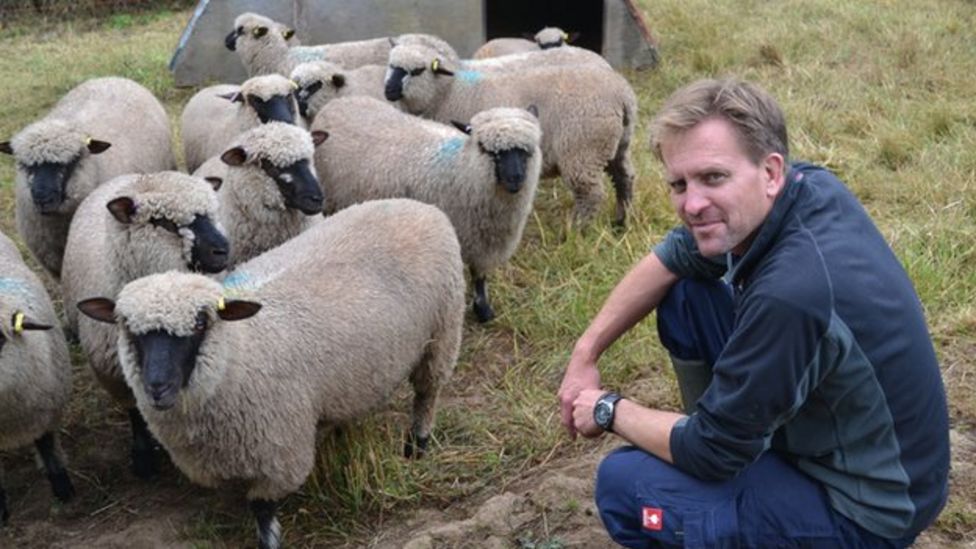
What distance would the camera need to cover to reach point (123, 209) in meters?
3.79

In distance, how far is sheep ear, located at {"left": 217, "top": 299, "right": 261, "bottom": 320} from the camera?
303 centimetres

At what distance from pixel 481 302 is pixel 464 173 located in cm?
66

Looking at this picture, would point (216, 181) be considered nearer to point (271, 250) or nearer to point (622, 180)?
point (271, 250)

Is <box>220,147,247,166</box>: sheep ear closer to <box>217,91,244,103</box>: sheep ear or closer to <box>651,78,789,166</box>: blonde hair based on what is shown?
<box>217,91,244,103</box>: sheep ear

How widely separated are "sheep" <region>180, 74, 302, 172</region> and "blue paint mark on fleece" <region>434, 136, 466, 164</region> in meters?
0.96

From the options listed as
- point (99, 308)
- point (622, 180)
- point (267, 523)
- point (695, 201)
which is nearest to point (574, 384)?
point (695, 201)

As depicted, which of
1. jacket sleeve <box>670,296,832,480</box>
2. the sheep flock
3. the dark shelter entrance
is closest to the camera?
jacket sleeve <box>670,296,832,480</box>

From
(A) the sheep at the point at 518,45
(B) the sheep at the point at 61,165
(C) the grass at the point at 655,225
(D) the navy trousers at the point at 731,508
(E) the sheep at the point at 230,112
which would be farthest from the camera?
(A) the sheep at the point at 518,45

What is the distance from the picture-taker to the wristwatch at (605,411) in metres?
2.52

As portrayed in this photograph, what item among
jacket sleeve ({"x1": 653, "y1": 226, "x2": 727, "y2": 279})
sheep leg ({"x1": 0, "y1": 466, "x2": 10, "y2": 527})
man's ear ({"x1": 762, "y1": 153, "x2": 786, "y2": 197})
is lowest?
sheep leg ({"x1": 0, "y1": 466, "x2": 10, "y2": 527})

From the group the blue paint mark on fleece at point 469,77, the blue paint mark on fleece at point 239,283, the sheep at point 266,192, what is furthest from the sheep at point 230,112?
the blue paint mark on fleece at point 239,283

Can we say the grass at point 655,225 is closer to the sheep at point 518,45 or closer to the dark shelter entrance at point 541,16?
the sheep at point 518,45

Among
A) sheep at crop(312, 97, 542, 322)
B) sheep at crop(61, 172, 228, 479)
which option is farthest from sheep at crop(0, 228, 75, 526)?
sheep at crop(312, 97, 542, 322)

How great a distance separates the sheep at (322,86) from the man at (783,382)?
423cm
